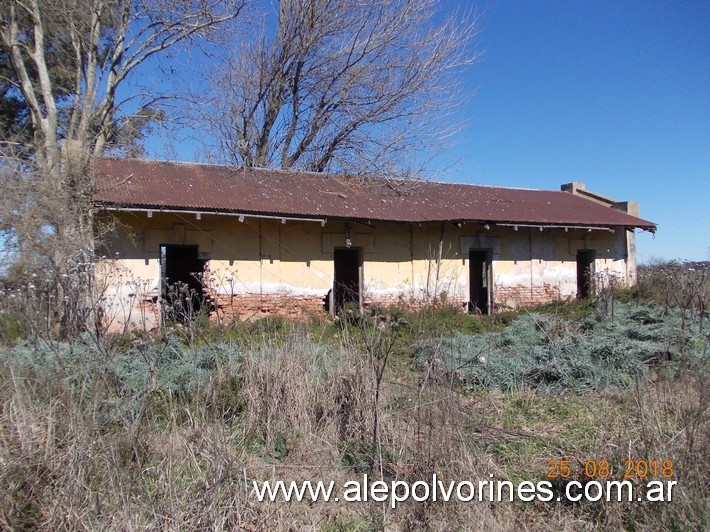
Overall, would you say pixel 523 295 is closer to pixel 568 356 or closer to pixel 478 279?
pixel 478 279

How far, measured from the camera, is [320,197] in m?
13.7

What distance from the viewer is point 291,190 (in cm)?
1377

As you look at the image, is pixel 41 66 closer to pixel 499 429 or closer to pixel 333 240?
pixel 333 240

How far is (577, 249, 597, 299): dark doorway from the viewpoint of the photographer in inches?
659

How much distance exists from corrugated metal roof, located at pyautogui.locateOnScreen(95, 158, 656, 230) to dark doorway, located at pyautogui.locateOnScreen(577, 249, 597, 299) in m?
1.26

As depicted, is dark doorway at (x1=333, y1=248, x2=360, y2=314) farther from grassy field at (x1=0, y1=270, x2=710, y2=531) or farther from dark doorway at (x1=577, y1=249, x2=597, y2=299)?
grassy field at (x1=0, y1=270, x2=710, y2=531)

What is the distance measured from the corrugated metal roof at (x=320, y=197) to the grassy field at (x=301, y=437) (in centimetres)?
656

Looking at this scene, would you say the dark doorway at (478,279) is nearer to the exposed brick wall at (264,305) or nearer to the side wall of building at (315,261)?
the side wall of building at (315,261)

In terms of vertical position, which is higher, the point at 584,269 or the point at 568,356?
the point at 584,269
